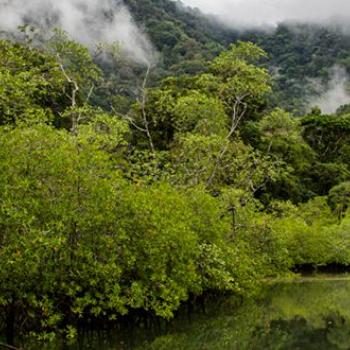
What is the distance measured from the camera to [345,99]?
475 ft

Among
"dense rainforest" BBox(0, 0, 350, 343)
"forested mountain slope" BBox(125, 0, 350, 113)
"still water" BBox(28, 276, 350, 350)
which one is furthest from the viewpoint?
"forested mountain slope" BBox(125, 0, 350, 113)

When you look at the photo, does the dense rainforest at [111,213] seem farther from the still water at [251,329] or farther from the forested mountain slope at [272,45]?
the forested mountain slope at [272,45]

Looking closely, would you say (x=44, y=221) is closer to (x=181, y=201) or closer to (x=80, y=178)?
(x=80, y=178)

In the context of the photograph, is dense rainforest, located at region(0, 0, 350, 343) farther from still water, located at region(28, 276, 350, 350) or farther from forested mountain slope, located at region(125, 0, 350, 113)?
forested mountain slope, located at region(125, 0, 350, 113)

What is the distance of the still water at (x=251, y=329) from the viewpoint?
61.1 feet

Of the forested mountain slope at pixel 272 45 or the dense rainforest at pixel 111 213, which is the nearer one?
the dense rainforest at pixel 111 213

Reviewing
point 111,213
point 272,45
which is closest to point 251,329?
point 111,213

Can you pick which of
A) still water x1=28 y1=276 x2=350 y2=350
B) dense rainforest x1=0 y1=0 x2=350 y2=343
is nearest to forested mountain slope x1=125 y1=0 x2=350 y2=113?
dense rainforest x1=0 y1=0 x2=350 y2=343

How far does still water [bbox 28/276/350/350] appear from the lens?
18609 millimetres

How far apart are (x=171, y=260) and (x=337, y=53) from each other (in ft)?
472

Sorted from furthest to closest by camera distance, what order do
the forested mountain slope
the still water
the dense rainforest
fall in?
the forested mountain slope
the still water
the dense rainforest

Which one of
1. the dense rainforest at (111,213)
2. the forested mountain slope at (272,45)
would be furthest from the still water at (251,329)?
the forested mountain slope at (272,45)

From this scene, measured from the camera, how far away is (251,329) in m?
21.5

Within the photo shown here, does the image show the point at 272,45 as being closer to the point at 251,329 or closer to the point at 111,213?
the point at 251,329
